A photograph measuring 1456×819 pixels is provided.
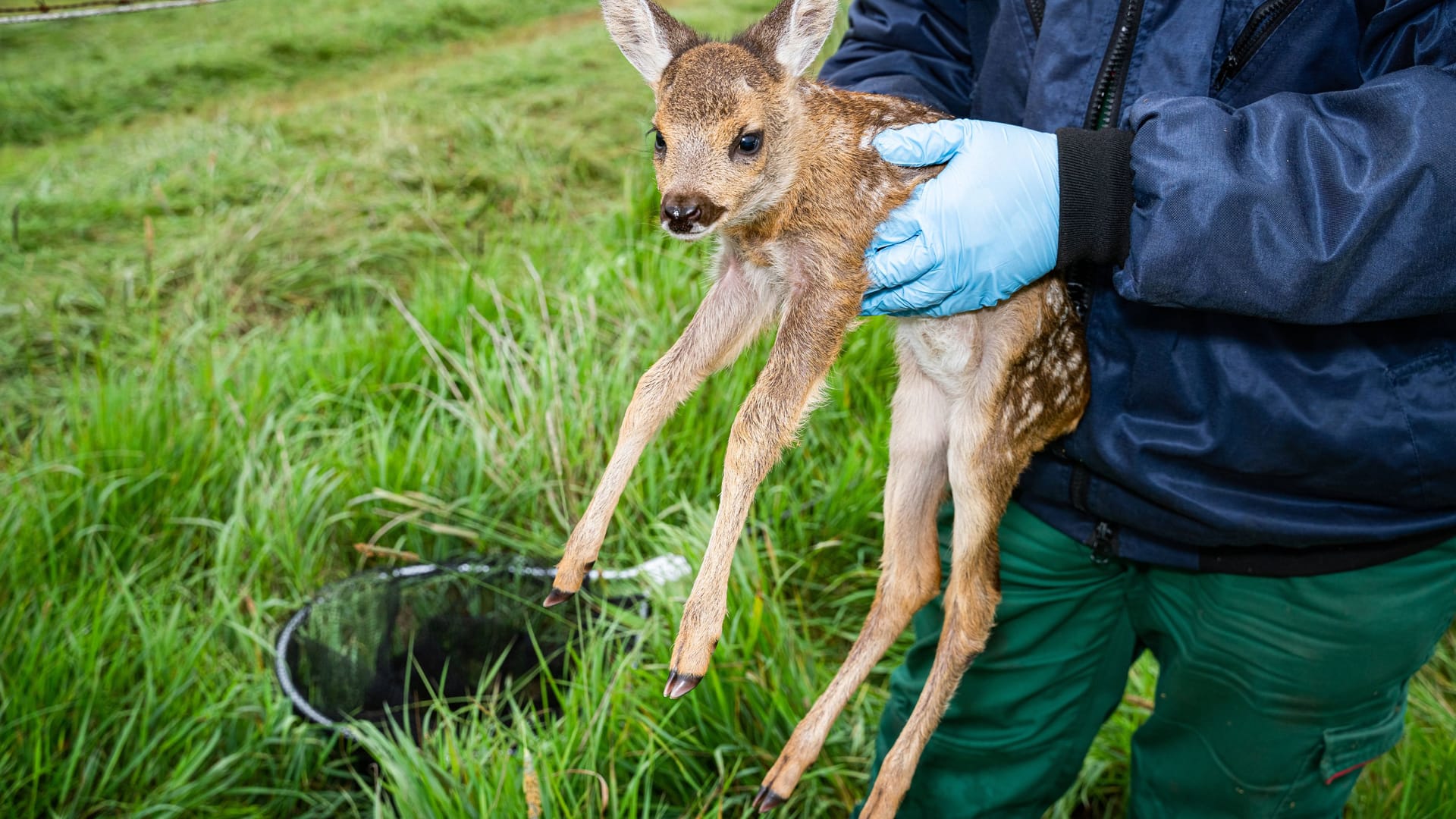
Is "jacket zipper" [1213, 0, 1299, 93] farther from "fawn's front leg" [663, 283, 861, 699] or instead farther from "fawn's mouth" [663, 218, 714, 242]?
"fawn's mouth" [663, 218, 714, 242]

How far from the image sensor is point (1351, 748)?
7.11ft

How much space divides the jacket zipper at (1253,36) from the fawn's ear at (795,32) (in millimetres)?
712

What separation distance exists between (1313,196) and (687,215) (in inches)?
39.7

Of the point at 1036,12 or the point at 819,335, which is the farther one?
the point at 1036,12

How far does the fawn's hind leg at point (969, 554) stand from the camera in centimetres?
211

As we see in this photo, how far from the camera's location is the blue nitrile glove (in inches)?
77.7

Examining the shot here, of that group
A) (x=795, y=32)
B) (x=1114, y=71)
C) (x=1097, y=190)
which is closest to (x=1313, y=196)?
(x=1097, y=190)

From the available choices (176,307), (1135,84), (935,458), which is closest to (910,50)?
(1135,84)

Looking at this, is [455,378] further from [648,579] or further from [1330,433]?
[1330,433]

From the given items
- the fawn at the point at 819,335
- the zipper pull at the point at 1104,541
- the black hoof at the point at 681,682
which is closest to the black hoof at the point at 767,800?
the fawn at the point at 819,335

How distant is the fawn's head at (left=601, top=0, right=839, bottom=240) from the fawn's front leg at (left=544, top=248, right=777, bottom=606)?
6.1 inches

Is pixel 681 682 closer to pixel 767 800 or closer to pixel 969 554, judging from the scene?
pixel 767 800

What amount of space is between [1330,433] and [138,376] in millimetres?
3995

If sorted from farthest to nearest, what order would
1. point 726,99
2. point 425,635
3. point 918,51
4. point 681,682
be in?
point 425,635 → point 918,51 → point 726,99 → point 681,682
